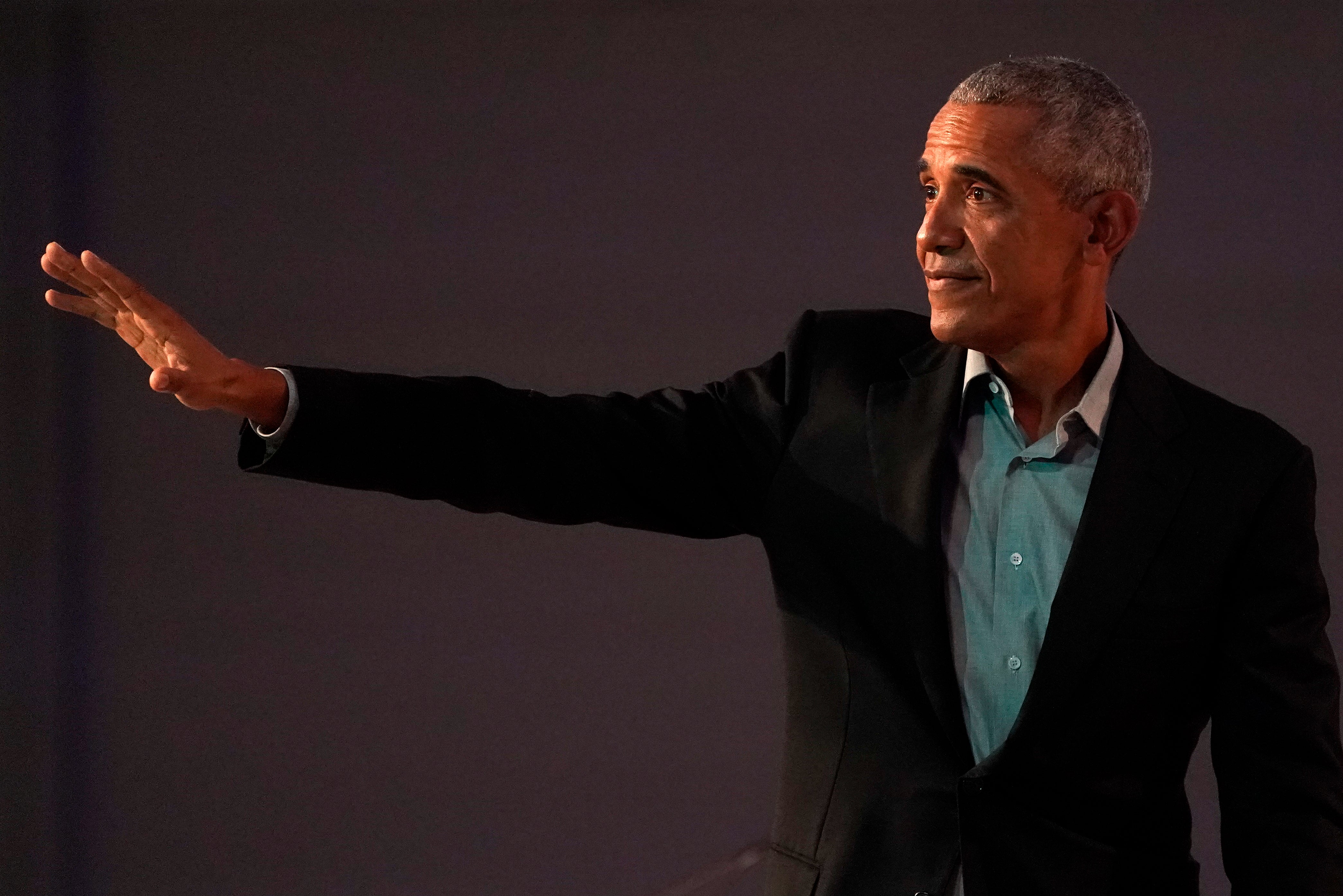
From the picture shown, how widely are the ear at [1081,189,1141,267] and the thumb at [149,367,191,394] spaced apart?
82 centimetres

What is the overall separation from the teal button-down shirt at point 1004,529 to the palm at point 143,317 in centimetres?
67

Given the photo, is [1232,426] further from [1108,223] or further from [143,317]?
[143,317]

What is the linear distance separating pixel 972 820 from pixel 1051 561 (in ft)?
0.81

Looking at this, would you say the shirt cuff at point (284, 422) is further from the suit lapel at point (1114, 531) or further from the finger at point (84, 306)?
the suit lapel at point (1114, 531)

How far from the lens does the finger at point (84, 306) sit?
1.26 meters

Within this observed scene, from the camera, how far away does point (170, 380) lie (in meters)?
1.22

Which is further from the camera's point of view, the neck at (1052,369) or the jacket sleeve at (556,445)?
the neck at (1052,369)

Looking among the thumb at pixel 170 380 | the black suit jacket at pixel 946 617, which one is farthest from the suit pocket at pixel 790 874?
the thumb at pixel 170 380

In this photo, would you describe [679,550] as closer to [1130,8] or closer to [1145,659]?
[1130,8]

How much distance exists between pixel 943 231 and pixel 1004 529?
0.28 metres

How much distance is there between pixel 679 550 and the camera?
2.87 m

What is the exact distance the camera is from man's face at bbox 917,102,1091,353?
1407mm

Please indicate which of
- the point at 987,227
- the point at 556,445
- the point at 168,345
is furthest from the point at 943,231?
the point at 168,345

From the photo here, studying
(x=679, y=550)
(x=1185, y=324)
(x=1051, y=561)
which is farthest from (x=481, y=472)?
(x=1185, y=324)
